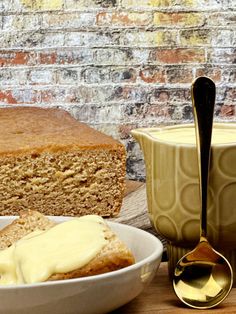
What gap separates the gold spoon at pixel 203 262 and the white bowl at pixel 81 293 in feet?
0.37

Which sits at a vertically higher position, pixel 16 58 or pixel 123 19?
pixel 123 19

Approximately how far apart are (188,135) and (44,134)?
0.77 metres

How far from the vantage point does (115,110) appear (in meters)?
2.95

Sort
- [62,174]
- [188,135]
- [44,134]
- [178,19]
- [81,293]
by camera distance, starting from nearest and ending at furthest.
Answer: [81,293]
[188,135]
[62,174]
[44,134]
[178,19]

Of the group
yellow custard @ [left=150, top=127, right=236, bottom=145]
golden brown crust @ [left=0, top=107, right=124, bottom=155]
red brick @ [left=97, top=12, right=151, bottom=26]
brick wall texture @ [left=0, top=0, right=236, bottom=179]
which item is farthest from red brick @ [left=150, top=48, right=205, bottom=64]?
yellow custard @ [left=150, top=127, right=236, bottom=145]

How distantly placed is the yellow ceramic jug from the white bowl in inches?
5.9

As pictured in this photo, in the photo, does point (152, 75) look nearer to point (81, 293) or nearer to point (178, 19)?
point (178, 19)

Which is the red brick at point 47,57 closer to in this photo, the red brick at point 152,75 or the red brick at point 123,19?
the red brick at point 123,19

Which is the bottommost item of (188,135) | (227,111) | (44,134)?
(227,111)

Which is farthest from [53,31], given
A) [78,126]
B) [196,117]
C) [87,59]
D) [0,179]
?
[196,117]

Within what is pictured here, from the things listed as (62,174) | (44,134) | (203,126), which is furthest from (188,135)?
(44,134)

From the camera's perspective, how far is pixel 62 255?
1.25 metres

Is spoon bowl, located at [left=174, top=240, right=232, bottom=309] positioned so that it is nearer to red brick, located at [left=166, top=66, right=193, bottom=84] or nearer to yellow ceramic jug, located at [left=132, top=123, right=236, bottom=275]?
yellow ceramic jug, located at [left=132, top=123, right=236, bottom=275]

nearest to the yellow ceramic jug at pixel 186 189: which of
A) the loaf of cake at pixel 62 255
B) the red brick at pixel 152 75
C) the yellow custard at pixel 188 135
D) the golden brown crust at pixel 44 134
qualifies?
the yellow custard at pixel 188 135
